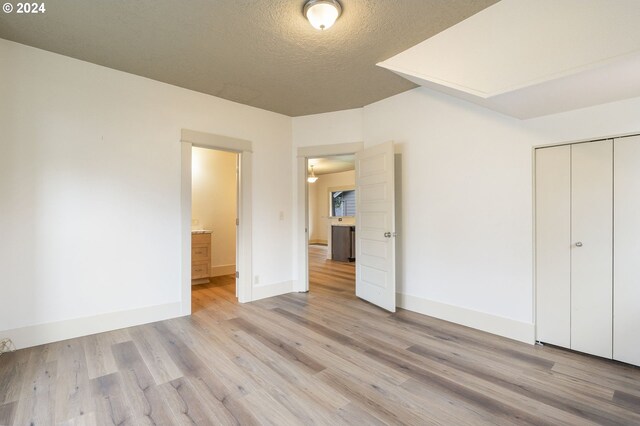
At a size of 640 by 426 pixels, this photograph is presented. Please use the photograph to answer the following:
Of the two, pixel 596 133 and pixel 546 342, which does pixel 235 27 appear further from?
pixel 546 342

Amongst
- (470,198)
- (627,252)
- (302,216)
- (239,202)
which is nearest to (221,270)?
(239,202)

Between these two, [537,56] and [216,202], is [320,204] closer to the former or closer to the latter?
[216,202]

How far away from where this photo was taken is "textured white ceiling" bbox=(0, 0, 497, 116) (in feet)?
7.03

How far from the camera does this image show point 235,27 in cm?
236

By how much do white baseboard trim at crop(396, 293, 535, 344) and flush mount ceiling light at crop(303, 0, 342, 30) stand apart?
3.07m

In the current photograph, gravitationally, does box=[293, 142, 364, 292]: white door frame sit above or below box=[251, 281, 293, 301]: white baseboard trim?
above

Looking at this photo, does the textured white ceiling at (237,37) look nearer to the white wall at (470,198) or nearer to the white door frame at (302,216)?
the white wall at (470,198)

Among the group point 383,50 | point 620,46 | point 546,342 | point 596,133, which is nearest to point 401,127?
point 383,50

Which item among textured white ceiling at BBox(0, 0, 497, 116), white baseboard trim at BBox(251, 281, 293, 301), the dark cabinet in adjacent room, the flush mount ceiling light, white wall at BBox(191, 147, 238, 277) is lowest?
white baseboard trim at BBox(251, 281, 293, 301)

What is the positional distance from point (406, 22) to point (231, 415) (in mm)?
3091

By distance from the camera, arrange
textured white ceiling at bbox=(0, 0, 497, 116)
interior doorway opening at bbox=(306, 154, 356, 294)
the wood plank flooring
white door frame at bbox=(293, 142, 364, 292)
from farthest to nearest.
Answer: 1. interior doorway opening at bbox=(306, 154, 356, 294)
2. white door frame at bbox=(293, 142, 364, 292)
3. textured white ceiling at bbox=(0, 0, 497, 116)
4. the wood plank flooring

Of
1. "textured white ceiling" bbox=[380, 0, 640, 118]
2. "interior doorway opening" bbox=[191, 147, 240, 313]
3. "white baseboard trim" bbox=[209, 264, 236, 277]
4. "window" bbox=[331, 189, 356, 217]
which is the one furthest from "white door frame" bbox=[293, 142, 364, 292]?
"window" bbox=[331, 189, 356, 217]

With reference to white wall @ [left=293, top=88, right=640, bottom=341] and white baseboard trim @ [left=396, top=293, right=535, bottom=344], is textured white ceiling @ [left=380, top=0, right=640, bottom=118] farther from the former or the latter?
white baseboard trim @ [left=396, top=293, right=535, bottom=344]

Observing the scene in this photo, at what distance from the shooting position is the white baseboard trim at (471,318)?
2705mm
